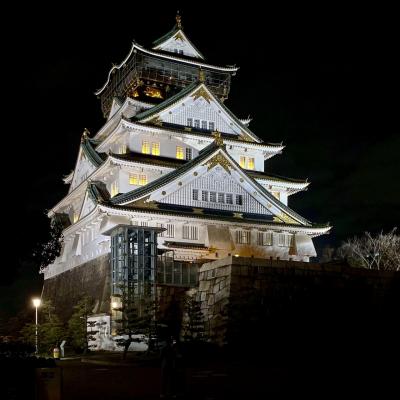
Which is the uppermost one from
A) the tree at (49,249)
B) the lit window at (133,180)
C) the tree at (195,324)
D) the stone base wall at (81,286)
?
the lit window at (133,180)

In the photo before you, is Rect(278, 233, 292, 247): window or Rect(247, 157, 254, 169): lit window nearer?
Rect(278, 233, 292, 247): window

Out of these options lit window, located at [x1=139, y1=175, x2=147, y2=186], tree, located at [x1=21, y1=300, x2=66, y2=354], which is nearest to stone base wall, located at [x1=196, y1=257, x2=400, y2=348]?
tree, located at [x1=21, y1=300, x2=66, y2=354]

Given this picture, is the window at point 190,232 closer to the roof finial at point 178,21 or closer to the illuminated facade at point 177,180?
the illuminated facade at point 177,180

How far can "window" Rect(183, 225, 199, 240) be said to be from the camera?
3806cm

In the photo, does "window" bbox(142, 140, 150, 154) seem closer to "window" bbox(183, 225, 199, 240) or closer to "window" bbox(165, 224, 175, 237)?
"window" bbox(165, 224, 175, 237)

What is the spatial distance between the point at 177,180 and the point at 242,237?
6.52 metres

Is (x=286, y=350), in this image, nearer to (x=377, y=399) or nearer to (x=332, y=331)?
(x=332, y=331)

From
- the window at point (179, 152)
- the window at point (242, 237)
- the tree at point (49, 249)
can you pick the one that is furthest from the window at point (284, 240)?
the tree at point (49, 249)

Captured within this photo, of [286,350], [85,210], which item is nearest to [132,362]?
[286,350]

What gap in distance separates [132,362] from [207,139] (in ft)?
81.3

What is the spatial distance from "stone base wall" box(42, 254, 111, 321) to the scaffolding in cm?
1712

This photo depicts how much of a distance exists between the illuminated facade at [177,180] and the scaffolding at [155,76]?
0.32ft

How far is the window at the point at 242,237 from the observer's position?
131 ft

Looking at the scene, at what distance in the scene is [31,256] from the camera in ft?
53.4
